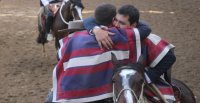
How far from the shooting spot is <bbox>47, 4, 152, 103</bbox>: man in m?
4.01

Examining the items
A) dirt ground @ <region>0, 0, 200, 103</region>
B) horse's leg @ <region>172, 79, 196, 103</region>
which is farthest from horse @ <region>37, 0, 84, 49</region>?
horse's leg @ <region>172, 79, 196, 103</region>

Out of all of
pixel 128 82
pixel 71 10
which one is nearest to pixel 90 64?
pixel 128 82

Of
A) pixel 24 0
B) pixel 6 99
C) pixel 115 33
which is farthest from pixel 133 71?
pixel 24 0

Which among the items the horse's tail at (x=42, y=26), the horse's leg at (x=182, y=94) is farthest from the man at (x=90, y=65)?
the horse's tail at (x=42, y=26)

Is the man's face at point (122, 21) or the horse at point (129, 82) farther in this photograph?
the man's face at point (122, 21)

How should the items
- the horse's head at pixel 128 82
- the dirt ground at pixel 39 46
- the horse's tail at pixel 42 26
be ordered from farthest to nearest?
the horse's tail at pixel 42 26, the dirt ground at pixel 39 46, the horse's head at pixel 128 82

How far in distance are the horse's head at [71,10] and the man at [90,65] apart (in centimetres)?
517

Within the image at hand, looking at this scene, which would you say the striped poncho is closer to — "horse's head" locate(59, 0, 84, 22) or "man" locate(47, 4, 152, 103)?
"man" locate(47, 4, 152, 103)

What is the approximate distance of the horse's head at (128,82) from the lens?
3.57 meters

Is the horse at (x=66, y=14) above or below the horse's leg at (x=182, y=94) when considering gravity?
below

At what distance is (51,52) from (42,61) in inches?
33.0

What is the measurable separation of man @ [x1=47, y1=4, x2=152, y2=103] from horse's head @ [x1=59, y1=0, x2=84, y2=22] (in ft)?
17.0

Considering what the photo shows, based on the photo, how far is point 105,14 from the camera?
426cm

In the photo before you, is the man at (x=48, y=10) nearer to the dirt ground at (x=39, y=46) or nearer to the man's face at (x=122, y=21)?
the dirt ground at (x=39, y=46)
